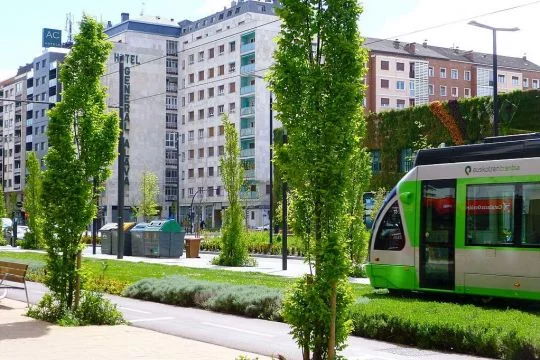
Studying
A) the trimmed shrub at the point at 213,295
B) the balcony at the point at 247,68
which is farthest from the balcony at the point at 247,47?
the trimmed shrub at the point at 213,295

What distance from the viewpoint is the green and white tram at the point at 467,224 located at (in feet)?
47.6

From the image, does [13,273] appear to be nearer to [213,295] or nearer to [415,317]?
[213,295]

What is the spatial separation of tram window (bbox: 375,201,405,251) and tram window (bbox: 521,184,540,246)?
8.78ft

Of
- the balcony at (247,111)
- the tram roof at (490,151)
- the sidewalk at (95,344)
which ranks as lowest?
the sidewalk at (95,344)

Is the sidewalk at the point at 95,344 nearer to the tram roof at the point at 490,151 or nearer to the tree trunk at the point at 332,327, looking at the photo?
the tree trunk at the point at 332,327

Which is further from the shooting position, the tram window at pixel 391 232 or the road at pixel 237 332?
the tram window at pixel 391 232

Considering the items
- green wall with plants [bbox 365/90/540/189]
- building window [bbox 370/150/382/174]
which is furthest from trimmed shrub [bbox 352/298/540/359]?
building window [bbox 370/150/382/174]

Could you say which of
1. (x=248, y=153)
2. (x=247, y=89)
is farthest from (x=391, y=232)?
(x=247, y=89)

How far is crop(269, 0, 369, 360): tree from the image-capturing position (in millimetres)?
7613

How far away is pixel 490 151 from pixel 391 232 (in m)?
2.78

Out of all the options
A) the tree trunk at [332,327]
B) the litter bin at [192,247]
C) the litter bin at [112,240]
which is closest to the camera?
the tree trunk at [332,327]

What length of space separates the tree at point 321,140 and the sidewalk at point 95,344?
1971mm

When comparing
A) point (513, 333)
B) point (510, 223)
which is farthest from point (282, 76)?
point (510, 223)

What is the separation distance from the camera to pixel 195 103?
9850 cm
